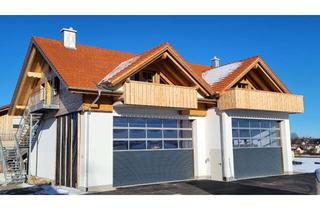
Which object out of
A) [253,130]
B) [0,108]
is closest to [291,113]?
[253,130]

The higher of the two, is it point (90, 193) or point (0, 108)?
point (0, 108)

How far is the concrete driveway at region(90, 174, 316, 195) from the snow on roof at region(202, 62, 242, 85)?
5798 millimetres

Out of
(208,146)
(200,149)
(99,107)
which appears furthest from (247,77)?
(99,107)

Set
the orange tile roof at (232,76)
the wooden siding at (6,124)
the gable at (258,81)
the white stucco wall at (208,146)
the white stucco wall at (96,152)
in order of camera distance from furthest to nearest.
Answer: the wooden siding at (6,124) < the gable at (258,81) < the orange tile roof at (232,76) < the white stucco wall at (208,146) < the white stucco wall at (96,152)

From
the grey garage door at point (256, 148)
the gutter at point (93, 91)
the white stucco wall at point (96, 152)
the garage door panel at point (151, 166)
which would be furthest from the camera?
the grey garage door at point (256, 148)

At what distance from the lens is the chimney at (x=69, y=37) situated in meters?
19.1

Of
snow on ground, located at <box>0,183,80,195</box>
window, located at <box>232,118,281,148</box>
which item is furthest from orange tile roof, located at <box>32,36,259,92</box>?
snow on ground, located at <box>0,183,80,195</box>

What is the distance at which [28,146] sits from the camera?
19984mm

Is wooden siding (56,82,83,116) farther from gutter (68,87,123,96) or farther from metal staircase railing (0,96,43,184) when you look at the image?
metal staircase railing (0,96,43,184)

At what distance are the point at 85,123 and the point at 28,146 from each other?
733 centimetres

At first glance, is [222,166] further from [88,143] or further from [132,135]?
[88,143]

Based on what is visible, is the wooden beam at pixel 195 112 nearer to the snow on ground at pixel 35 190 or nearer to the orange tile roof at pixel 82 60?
the orange tile roof at pixel 82 60

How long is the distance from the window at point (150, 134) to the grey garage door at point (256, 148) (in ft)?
8.62

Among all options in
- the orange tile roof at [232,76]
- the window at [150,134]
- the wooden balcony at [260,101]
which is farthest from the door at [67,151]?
the orange tile roof at [232,76]
